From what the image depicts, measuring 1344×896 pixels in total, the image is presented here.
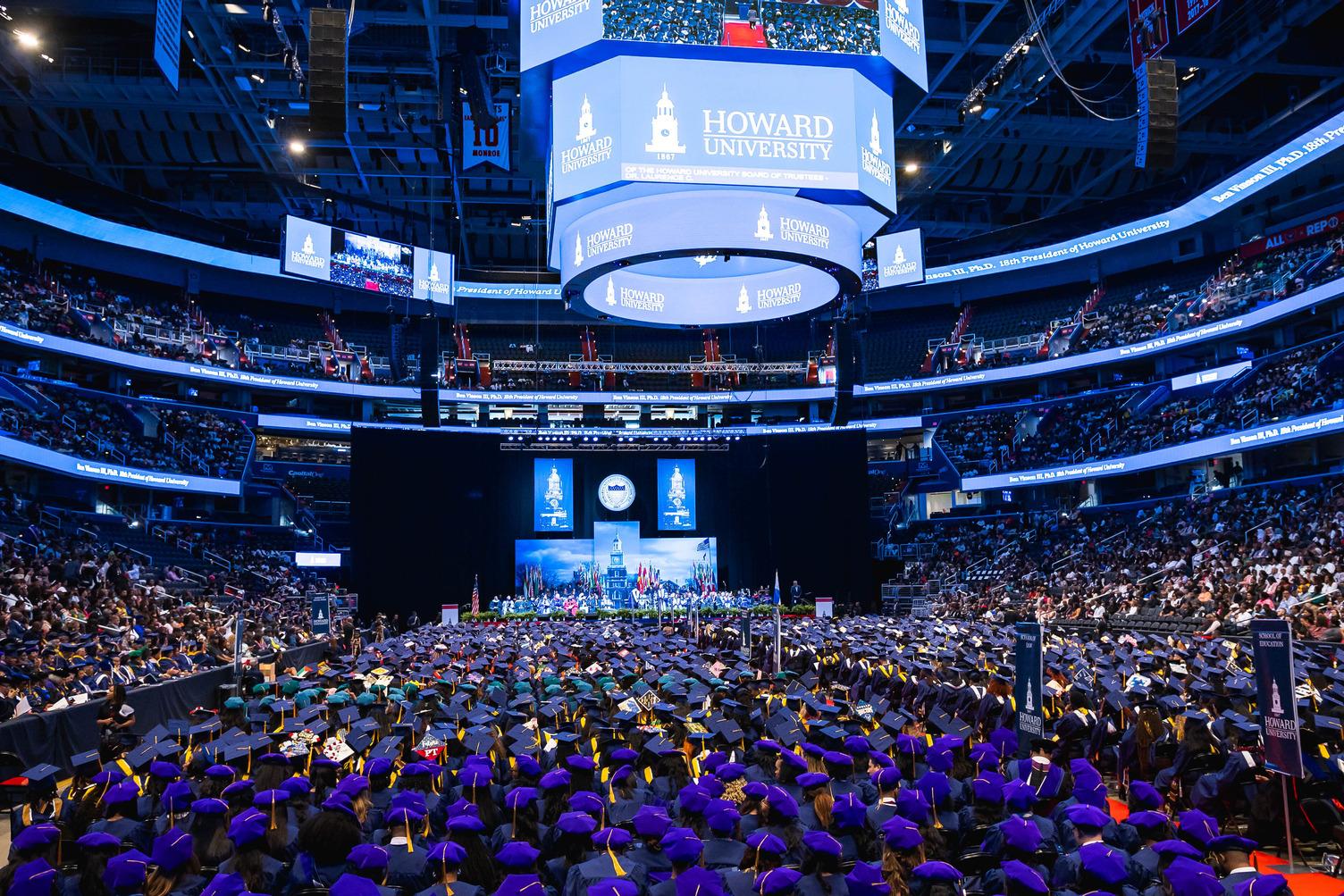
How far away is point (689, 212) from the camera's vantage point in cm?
1529

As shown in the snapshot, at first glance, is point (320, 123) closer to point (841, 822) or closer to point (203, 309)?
point (841, 822)

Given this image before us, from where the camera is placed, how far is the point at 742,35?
15.0 meters

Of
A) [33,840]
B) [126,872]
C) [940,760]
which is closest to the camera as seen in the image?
[126,872]

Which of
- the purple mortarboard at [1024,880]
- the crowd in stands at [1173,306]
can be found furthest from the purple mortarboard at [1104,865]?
the crowd in stands at [1173,306]

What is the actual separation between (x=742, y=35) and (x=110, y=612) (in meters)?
19.1

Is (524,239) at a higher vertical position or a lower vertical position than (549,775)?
higher

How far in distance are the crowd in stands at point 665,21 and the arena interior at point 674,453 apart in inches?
1.9

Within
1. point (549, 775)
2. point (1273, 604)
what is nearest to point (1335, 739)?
point (549, 775)

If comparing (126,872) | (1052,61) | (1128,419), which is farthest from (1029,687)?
(1128,419)

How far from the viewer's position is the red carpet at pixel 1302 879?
803cm

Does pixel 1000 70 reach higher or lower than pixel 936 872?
higher

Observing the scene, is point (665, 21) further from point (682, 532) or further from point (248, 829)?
point (682, 532)

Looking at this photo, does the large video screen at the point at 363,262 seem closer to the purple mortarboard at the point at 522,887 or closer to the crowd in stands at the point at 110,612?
the crowd in stands at the point at 110,612

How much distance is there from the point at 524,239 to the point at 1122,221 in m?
25.1
